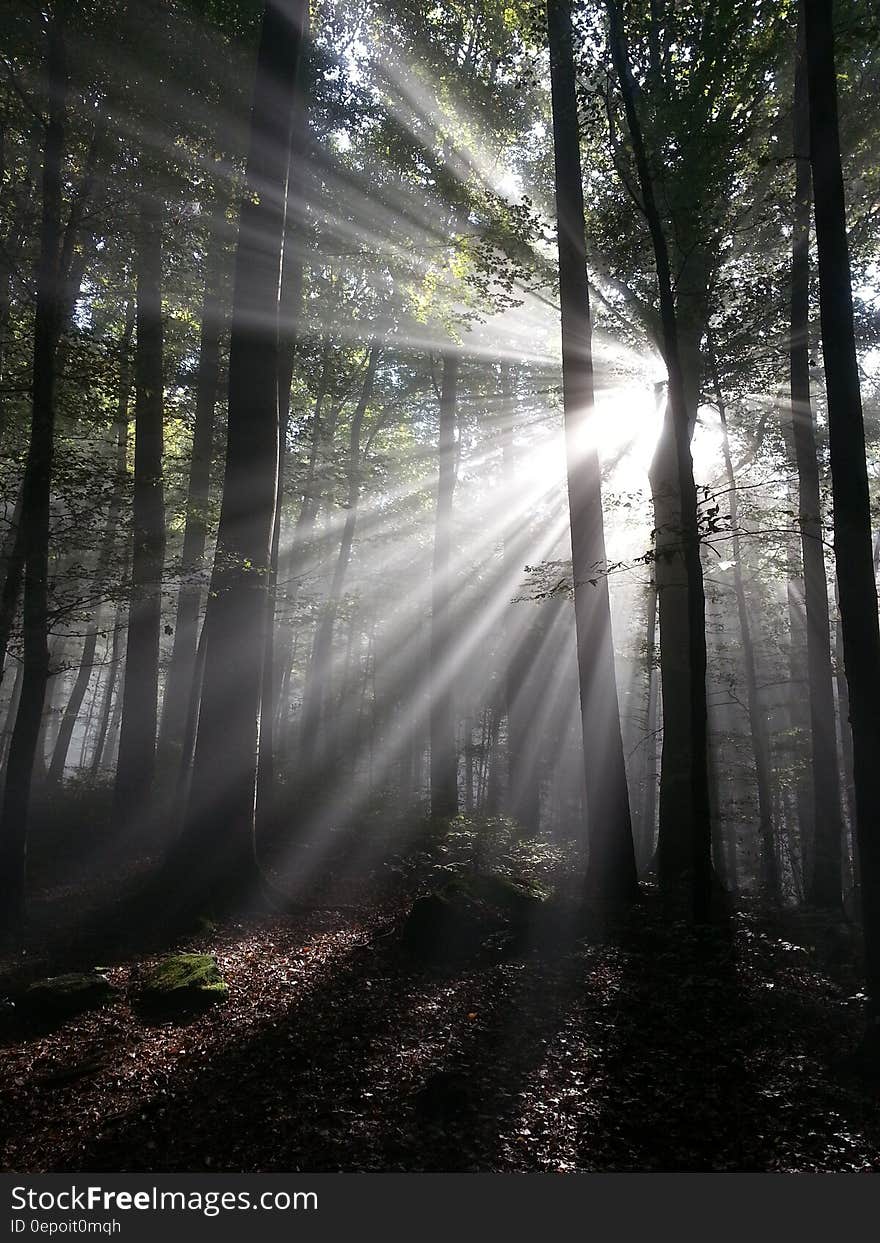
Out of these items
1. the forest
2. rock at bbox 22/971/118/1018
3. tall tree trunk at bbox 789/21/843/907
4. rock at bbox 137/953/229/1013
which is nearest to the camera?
the forest

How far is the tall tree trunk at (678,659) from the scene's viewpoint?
7.47 meters

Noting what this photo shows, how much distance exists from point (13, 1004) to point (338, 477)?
17.1 m

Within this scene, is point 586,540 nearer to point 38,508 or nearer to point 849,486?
point 849,486

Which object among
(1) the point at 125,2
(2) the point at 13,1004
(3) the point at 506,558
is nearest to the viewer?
(2) the point at 13,1004

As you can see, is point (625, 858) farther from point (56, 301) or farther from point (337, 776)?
point (337, 776)

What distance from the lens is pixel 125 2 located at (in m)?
9.49

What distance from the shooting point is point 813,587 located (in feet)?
40.7

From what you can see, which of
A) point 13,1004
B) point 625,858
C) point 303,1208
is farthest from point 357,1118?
point 625,858

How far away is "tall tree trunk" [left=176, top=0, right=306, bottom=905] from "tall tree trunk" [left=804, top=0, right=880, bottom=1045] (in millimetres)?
6923

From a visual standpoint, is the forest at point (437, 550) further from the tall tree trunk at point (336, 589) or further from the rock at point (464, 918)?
the tall tree trunk at point (336, 589)

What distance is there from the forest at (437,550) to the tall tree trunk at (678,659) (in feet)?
0.22

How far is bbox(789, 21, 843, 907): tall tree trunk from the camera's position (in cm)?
1122

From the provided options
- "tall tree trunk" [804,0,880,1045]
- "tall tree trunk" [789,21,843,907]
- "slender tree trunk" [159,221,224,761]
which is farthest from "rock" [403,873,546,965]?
"slender tree trunk" [159,221,224,761]

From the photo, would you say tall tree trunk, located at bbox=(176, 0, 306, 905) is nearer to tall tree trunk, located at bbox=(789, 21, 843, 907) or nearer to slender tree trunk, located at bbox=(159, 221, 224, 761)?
slender tree trunk, located at bbox=(159, 221, 224, 761)
